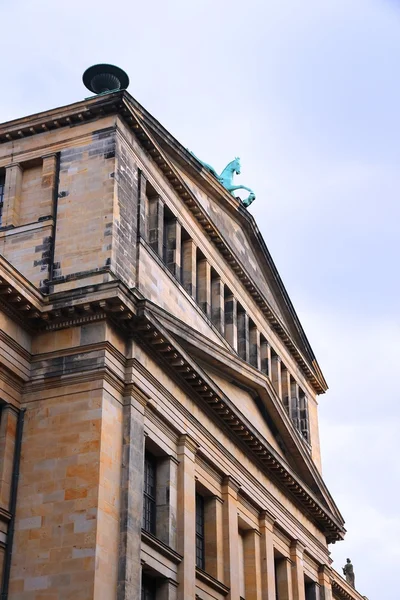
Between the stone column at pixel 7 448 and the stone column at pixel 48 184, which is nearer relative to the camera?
the stone column at pixel 7 448

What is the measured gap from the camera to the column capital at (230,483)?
38406mm

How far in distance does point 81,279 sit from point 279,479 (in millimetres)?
15043

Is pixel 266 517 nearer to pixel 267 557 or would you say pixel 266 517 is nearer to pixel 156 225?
pixel 267 557

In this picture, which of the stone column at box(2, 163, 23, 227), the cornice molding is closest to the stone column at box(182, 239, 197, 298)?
the cornice molding

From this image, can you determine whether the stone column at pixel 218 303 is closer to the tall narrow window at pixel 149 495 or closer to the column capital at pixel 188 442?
the column capital at pixel 188 442

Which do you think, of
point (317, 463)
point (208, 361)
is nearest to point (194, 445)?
point (208, 361)

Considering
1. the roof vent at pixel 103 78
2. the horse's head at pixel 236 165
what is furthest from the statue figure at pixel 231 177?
the roof vent at pixel 103 78

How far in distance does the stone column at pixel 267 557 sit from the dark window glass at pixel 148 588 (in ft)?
30.7

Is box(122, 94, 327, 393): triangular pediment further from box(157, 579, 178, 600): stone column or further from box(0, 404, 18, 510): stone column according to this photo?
box(157, 579, 178, 600): stone column

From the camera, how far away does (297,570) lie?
44.7 metres

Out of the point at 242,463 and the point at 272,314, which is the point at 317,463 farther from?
the point at 242,463

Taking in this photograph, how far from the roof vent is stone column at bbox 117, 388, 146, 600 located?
40.5ft

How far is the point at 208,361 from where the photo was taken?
3762 centimetres

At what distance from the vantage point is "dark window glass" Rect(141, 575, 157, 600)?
31733 millimetres
